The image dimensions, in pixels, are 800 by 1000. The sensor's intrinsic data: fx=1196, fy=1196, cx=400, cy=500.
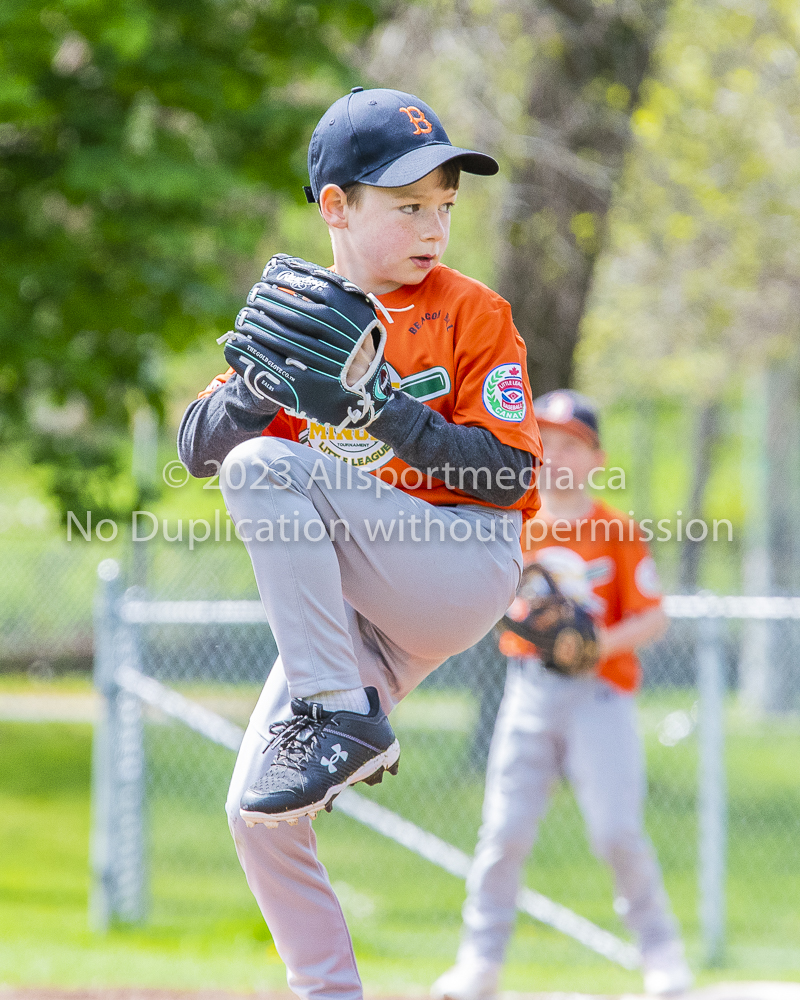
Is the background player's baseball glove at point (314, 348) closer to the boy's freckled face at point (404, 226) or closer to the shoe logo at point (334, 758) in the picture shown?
the boy's freckled face at point (404, 226)

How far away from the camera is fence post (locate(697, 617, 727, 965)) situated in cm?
575

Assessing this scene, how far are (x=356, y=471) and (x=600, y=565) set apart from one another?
2562 millimetres

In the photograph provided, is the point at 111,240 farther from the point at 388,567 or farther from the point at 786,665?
the point at 786,665

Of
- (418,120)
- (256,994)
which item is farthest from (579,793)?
(418,120)

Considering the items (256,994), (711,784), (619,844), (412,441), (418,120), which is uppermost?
(418,120)

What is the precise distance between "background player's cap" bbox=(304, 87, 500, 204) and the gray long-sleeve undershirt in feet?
1.56

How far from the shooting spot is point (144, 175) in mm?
7875

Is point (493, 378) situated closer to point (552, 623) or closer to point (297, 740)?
point (297, 740)

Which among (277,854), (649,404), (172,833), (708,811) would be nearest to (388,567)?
(277,854)

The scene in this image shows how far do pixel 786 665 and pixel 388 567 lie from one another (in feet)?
40.4

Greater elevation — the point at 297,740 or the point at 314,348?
the point at 314,348

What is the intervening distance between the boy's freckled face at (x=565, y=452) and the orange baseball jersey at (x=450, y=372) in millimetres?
2171

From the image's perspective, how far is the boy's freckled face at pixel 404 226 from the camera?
2.47 meters

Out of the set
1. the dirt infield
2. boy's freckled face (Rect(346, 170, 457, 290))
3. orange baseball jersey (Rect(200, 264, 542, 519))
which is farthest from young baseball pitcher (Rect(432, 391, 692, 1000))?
boy's freckled face (Rect(346, 170, 457, 290))
